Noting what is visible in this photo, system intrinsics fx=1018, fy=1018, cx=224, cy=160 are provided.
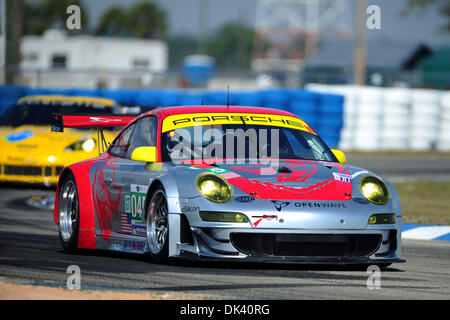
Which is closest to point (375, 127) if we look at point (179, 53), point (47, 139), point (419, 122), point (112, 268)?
point (419, 122)

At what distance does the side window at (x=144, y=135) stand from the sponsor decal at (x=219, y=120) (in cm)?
18

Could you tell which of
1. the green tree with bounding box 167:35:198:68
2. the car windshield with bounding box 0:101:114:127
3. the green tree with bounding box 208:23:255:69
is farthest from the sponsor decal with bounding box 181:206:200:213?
the green tree with bounding box 167:35:198:68

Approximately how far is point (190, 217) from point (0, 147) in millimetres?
7986

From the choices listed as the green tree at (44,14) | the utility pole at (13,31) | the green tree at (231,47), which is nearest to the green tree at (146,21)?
the green tree at (44,14)

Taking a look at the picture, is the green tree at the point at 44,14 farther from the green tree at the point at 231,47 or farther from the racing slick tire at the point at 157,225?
the racing slick tire at the point at 157,225

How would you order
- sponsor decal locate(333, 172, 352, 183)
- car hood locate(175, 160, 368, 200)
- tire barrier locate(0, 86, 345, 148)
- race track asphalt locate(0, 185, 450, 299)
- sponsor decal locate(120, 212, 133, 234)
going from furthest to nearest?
tire barrier locate(0, 86, 345, 148)
sponsor decal locate(120, 212, 133, 234)
sponsor decal locate(333, 172, 352, 183)
car hood locate(175, 160, 368, 200)
race track asphalt locate(0, 185, 450, 299)

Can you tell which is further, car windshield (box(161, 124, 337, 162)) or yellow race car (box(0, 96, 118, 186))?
yellow race car (box(0, 96, 118, 186))

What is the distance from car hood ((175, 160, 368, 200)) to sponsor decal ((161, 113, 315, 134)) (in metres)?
0.60

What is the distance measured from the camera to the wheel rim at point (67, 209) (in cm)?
848

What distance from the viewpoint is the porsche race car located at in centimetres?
670

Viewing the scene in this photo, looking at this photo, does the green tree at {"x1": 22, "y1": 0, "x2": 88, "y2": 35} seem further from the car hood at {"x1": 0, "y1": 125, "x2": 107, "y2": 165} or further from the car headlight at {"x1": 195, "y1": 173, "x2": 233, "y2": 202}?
the car headlight at {"x1": 195, "y1": 173, "x2": 233, "y2": 202}

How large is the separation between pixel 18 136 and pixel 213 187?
808 cm

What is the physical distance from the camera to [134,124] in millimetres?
8578
